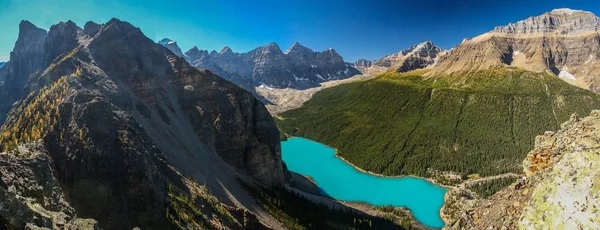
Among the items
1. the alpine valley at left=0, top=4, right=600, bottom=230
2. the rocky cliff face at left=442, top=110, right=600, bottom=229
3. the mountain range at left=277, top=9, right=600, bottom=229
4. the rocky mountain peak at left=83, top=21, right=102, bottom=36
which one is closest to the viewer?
the rocky cliff face at left=442, top=110, right=600, bottom=229

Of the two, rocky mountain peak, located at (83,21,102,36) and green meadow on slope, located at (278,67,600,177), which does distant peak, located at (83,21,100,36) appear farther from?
green meadow on slope, located at (278,67,600,177)

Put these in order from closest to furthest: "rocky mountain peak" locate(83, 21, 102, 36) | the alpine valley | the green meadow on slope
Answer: the alpine valley → "rocky mountain peak" locate(83, 21, 102, 36) → the green meadow on slope

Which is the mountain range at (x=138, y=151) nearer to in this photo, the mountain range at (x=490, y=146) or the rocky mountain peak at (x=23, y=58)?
the mountain range at (x=490, y=146)

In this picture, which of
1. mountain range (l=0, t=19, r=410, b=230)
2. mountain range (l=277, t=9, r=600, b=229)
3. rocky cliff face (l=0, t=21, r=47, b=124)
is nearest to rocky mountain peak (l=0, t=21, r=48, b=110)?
rocky cliff face (l=0, t=21, r=47, b=124)

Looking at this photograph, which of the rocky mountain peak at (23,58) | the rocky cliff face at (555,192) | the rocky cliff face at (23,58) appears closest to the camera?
the rocky cliff face at (555,192)

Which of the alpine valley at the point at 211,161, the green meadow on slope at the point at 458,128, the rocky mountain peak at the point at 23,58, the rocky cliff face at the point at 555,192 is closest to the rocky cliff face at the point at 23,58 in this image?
the rocky mountain peak at the point at 23,58

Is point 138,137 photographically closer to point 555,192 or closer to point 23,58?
point 555,192
